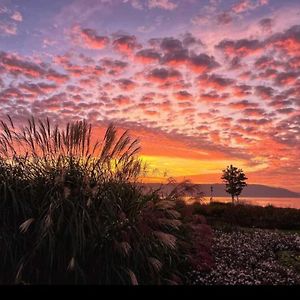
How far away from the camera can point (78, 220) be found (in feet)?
20.2

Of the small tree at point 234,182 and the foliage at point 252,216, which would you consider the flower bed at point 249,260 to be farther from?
the small tree at point 234,182

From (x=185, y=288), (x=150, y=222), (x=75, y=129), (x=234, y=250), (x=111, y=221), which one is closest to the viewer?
(x=185, y=288)

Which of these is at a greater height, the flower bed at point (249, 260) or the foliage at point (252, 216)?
the foliage at point (252, 216)

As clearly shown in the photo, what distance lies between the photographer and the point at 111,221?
260 inches

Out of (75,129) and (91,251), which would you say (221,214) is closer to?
(75,129)

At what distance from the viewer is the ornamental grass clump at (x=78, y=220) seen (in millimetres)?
6066

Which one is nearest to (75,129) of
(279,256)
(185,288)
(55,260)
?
(55,260)

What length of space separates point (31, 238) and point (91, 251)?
2.96 ft

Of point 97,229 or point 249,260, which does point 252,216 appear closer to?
point 249,260

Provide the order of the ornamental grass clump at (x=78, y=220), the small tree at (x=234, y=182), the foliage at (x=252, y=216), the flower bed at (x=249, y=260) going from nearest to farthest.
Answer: the ornamental grass clump at (x=78, y=220) < the flower bed at (x=249, y=260) < the foliage at (x=252, y=216) < the small tree at (x=234, y=182)

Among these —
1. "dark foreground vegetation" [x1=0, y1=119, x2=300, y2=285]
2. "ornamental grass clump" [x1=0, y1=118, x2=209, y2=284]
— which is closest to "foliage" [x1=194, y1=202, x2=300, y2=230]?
"dark foreground vegetation" [x1=0, y1=119, x2=300, y2=285]

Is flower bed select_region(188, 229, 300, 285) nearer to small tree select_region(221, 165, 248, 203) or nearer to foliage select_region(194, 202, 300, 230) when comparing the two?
foliage select_region(194, 202, 300, 230)

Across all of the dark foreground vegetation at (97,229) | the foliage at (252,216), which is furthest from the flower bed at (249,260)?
the foliage at (252,216)

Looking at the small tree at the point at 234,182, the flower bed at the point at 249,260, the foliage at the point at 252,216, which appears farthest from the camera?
the small tree at the point at 234,182
